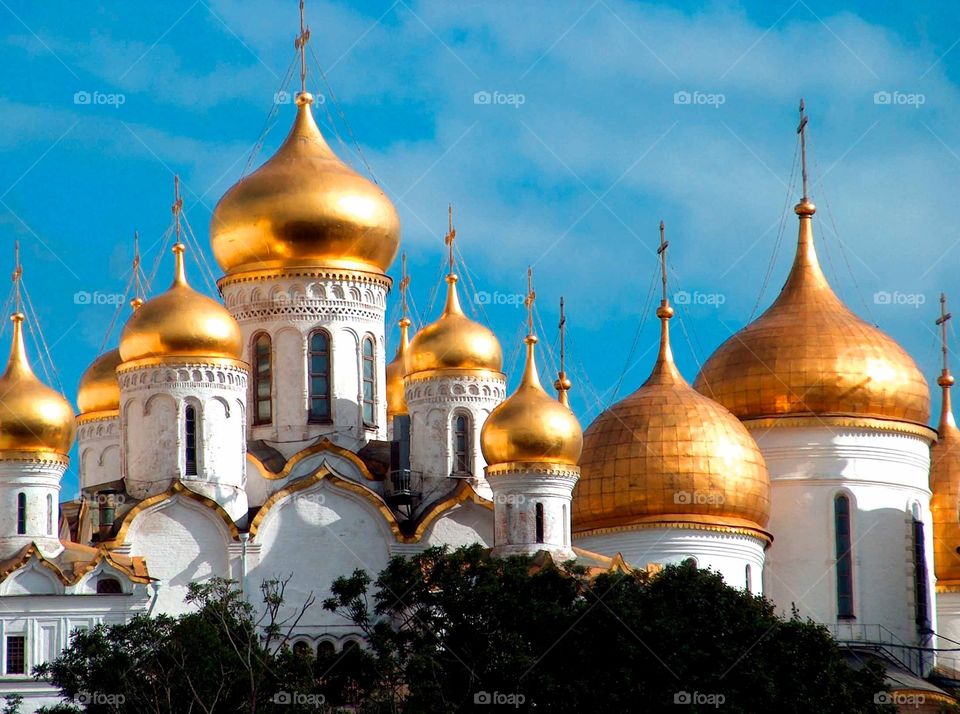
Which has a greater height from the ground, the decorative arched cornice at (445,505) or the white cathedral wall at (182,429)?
the white cathedral wall at (182,429)

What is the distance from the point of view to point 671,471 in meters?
45.2

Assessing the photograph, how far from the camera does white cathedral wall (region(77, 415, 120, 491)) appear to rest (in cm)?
4794

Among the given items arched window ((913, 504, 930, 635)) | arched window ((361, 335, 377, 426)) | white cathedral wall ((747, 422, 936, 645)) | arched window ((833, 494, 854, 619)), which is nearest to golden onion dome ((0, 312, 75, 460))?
arched window ((361, 335, 377, 426))

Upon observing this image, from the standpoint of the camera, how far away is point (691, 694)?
35.6 metres

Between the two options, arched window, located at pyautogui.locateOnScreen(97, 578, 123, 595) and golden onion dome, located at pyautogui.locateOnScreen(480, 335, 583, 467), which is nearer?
arched window, located at pyautogui.locateOnScreen(97, 578, 123, 595)

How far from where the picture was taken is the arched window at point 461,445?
44.4 meters

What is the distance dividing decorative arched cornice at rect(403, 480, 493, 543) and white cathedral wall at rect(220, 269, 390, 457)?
2.08m

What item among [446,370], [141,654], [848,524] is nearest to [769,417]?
[848,524]

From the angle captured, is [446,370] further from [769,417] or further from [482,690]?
[482,690]

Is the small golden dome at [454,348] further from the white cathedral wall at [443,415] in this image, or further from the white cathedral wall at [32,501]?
the white cathedral wall at [32,501]

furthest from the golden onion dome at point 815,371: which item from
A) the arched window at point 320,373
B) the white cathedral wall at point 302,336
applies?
the arched window at point 320,373

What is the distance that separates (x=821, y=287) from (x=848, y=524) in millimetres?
4330

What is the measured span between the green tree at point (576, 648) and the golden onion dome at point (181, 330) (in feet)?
18.6

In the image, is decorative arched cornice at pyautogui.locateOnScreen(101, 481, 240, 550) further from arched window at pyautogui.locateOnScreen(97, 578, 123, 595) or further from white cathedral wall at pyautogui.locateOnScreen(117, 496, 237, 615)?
arched window at pyautogui.locateOnScreen(97, 578, 123, 595)
